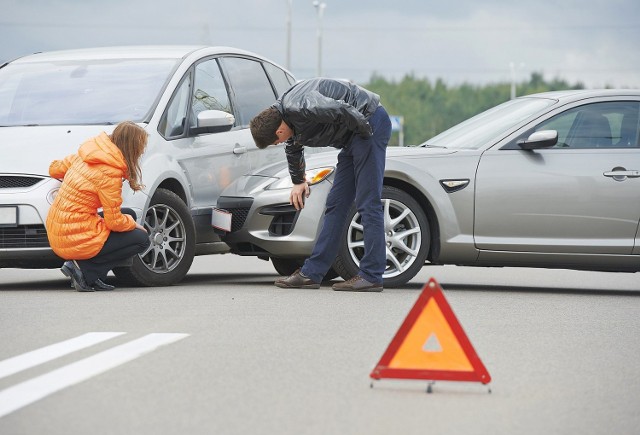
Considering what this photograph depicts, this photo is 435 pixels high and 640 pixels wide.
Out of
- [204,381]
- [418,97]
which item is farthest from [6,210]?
[418,97]

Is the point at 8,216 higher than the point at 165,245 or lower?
higher

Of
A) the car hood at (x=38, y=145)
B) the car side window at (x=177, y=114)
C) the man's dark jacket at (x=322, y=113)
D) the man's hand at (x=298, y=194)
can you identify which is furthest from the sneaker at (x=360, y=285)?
the car hood at (x=38, y=145)

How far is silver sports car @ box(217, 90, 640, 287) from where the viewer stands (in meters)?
9.67

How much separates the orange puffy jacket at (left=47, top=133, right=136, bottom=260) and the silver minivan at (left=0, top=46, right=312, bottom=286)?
0.47 ft

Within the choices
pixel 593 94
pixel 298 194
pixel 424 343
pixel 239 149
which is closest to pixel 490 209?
pixel 593 94

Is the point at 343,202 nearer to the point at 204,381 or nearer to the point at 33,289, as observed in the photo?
the point at 33,289

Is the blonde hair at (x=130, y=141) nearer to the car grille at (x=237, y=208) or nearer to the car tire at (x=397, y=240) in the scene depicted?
the car grille at (x=237, y=208)

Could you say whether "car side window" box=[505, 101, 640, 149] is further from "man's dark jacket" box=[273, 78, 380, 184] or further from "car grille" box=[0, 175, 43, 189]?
"car grille" box=[0, 175, 43, 189]

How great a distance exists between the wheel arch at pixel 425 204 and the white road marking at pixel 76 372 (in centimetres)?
345

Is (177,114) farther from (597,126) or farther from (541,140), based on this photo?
(597,126)

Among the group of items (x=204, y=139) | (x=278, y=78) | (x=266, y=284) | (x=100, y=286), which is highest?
(x=278, y=78)

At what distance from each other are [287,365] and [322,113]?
336cm

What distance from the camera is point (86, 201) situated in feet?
29.4

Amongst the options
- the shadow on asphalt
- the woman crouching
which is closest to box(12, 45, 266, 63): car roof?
the woman crouching
